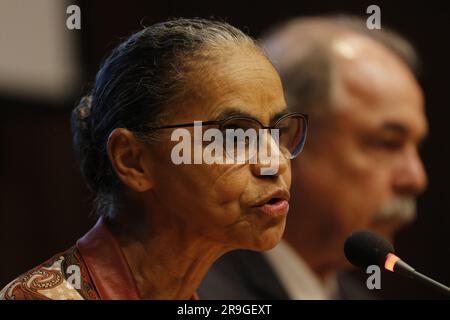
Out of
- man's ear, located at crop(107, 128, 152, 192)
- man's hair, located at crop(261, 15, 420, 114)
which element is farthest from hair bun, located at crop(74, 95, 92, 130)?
man's hair, located at crop(261, 15, 420, 114)

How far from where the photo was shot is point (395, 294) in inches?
147

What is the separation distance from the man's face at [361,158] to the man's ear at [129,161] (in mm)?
1256

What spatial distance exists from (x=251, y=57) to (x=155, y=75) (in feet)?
0.64

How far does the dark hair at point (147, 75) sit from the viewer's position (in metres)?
1.73

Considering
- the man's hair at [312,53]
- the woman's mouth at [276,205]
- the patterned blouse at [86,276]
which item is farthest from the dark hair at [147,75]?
the man's hair at [312,53]

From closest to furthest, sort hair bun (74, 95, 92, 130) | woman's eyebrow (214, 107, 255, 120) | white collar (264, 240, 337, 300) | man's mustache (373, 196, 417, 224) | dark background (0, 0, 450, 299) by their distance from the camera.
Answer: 1. woman's eyebrow (214, 107, 255, 120)
2. hair bun (74, 95, 92, 130)
3. white collar (264, 240, 337, 300)
4. man's mustache (373, 196, 417, 224)
5. dark background (0, 0, 450, 299)

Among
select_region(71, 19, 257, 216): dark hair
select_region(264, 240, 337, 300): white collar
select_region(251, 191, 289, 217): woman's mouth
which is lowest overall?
select_region(264, 240, 337, 300): white collar

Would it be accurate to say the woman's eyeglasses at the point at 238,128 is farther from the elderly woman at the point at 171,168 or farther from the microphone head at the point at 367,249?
the microphone head at the point at 367,249

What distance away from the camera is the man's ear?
1.77 m

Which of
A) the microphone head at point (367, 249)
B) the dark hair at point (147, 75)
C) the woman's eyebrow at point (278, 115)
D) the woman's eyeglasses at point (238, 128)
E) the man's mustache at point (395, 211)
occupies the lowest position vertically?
the man's mustache at point (395, 211)

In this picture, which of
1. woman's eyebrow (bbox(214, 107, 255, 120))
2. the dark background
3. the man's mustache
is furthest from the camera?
the dark background

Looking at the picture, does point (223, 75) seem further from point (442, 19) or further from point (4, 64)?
point (442, 19)

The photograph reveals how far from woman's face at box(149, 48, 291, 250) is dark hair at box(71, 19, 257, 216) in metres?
0.03

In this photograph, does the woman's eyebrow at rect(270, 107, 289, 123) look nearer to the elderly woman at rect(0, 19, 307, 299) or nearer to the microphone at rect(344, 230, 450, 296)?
the elderly woman at rect(0, 19, 307, 299)
